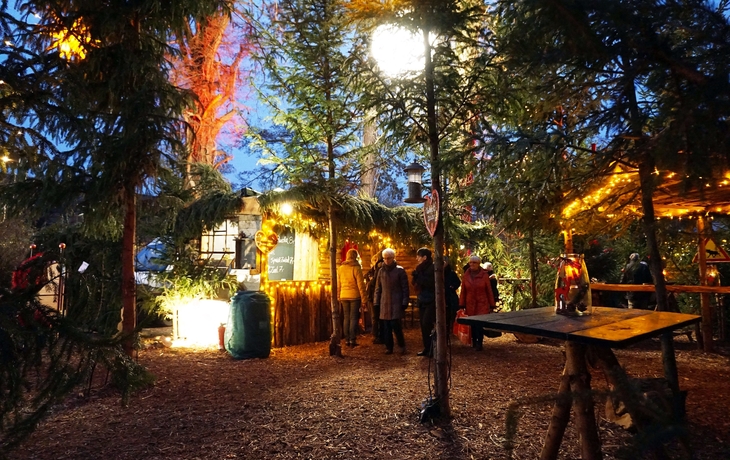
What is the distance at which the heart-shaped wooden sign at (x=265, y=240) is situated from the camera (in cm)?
900

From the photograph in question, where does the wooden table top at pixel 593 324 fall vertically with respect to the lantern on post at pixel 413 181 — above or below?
below

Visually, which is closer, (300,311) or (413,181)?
(413,181)

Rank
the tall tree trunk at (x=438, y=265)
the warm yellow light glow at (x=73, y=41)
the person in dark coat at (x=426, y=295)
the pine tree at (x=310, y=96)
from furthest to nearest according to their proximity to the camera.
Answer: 1. the person in dark coat at (x=426, y=295)
2. the pine tree at (x=310, y=96)
3. the warm yellow light glow at (x=73, y=41)
4. the tall tree trunk at (x=438, y=265)

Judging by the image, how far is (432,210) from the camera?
4855 millimetres

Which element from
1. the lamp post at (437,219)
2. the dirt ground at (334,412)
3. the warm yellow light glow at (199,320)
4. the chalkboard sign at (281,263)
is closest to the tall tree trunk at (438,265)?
the lamp post at (437,219)

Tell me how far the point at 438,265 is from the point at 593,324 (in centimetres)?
198

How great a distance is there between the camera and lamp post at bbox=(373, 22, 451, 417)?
4645 mm

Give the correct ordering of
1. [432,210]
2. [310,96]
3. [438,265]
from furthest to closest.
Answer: [310,96] → [432,210] → [438,265]

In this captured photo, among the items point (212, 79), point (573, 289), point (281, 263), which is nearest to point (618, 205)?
point (573, 289)

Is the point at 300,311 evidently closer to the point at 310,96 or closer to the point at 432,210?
the point at 310,96

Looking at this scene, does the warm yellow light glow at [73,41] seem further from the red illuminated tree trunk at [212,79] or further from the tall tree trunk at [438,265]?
the red illuminated tree trunk at [212,79]

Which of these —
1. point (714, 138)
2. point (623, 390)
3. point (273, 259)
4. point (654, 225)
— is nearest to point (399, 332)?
point (273, 259)

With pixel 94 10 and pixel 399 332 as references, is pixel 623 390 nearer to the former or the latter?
pixel 94 10

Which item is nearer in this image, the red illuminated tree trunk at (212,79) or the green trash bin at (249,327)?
the green trash bin at (249,327)
